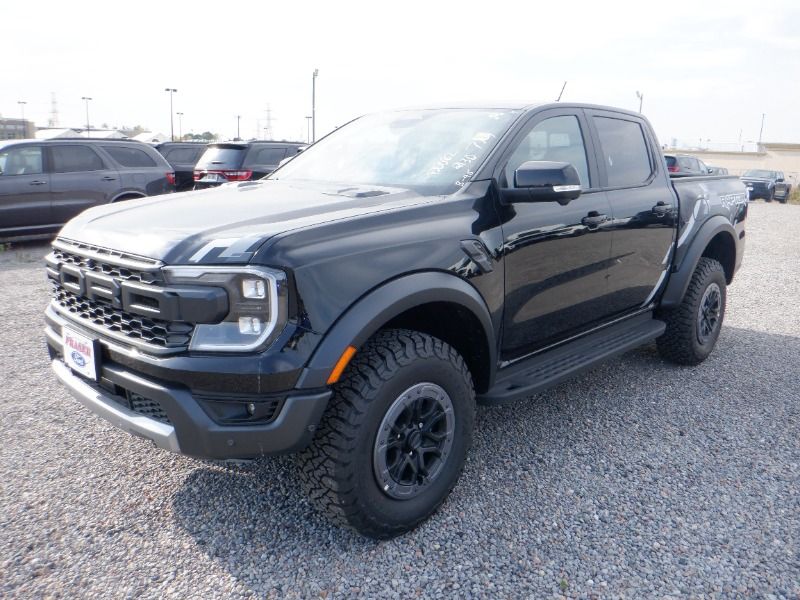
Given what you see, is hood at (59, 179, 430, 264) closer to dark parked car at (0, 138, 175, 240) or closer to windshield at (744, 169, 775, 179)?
dark parked car at (0, 138, 175, 240)

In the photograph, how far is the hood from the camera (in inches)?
91.2

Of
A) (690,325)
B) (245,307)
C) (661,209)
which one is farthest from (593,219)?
(245,307)

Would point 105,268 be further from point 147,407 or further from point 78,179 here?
point 78,179

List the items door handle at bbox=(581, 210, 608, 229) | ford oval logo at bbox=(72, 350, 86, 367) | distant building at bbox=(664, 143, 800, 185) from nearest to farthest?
1. ford oval logo at bbox=(72, 350, 86, 367)
2. door handle at bbox=(581, 210, 608, 229)
3. distant building at bbox=(664, 143, 800, 185)

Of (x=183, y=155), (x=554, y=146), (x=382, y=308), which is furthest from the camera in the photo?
(x=183, y=155)

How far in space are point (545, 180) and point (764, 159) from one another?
55843mm

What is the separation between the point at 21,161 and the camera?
32.0ft

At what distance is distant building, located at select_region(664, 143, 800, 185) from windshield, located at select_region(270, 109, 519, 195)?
48290mm

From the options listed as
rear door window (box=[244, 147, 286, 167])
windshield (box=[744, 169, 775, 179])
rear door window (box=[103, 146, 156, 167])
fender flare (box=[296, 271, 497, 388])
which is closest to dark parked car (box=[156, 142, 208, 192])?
rear door window (box=[244, 147, 286, 167])

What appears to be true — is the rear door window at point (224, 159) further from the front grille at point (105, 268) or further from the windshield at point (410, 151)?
the front grille at point (105, 268)

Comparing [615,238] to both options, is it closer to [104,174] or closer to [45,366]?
[45,366]

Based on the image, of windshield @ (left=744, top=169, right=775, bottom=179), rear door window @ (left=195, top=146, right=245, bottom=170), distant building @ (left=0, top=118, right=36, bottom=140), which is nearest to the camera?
rear door window @ (left=195, top=146, right=245, bottom=170)

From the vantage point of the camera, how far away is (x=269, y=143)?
12312 mm

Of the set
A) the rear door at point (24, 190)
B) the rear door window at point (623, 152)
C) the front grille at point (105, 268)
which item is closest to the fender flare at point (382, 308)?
the front grille at point (105, 268)
